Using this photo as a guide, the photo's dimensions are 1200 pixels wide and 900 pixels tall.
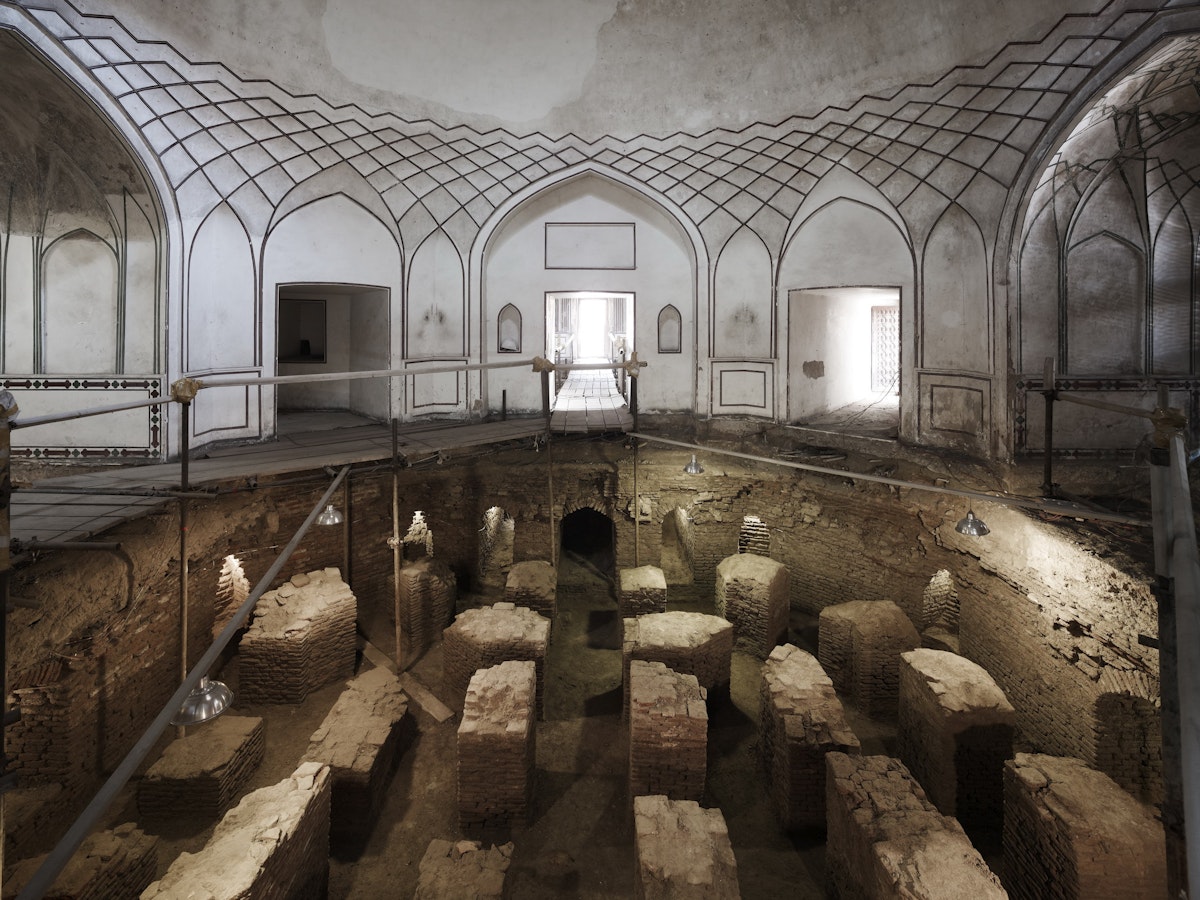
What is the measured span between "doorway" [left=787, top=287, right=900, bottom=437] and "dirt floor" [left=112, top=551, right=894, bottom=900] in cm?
389

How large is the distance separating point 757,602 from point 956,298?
4.39 m

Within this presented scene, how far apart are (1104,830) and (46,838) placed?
25.2 feet

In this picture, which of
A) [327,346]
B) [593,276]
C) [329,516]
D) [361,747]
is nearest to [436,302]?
[593,276]

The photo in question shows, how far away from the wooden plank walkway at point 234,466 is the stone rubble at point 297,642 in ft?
5.28

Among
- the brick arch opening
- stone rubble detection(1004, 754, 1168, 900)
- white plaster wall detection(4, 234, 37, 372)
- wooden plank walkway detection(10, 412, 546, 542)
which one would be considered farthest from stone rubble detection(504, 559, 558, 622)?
white plaster wall detection(4, 234, 37, 372)

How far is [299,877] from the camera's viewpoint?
16.4ft

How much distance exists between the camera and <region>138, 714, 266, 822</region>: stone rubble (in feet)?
19.9

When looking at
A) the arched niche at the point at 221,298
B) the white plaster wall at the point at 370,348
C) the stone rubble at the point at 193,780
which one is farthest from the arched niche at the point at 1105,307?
the arched niche at the point at 221,298

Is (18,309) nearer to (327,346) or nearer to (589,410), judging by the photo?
(327,346)

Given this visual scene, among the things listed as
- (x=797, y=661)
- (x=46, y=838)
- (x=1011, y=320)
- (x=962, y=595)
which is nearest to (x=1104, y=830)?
(x=797, y=661)

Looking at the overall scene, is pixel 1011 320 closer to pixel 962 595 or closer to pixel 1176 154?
pixel 1176 154

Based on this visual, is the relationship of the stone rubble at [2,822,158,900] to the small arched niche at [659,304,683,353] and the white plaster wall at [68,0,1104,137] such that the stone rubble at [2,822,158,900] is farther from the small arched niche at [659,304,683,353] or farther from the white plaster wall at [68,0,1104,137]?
the small arched niche at [659,304,683,353]

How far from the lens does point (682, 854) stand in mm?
4699

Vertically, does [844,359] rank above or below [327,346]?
below
